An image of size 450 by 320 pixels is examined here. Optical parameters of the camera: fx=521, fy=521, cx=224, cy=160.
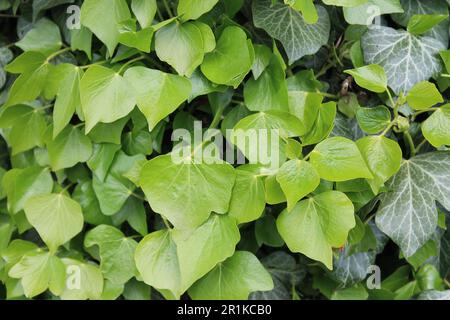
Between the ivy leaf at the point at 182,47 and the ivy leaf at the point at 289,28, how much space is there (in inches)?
4.2

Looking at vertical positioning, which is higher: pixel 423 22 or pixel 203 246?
pixel 423 22

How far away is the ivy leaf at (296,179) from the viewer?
715mm

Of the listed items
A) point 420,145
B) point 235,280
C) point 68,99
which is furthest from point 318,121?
point 68,99

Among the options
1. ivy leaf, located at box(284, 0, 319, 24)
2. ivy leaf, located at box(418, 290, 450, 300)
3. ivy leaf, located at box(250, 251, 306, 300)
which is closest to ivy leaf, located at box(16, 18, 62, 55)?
ivy leaf, located at box(284, 0, 319, 24)

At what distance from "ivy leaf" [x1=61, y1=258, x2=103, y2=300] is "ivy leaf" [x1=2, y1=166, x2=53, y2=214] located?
0.13 metres

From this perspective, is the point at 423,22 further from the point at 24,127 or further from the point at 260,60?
the point at 24,127

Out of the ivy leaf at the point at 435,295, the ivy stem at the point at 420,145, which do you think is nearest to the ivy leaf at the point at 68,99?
the ivy stem at the point at 420,145

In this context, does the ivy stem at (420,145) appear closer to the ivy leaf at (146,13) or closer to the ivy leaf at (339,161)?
the ivy leaf at (339,161)

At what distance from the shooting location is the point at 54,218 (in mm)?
898

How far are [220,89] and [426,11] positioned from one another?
375 mm

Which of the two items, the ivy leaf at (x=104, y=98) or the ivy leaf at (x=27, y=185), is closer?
the ivy leaf at (x=104, y=98)

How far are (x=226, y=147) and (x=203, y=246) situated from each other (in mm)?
173

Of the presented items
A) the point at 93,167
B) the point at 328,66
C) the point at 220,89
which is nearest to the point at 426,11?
the point at 328,66

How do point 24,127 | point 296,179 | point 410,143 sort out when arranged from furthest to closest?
point 24,127, point 410,143, point 296,179
